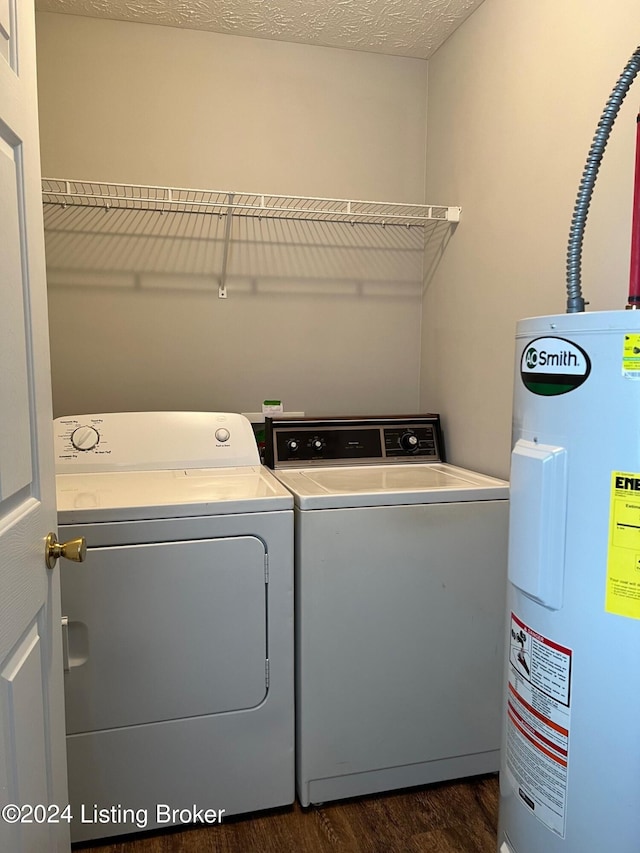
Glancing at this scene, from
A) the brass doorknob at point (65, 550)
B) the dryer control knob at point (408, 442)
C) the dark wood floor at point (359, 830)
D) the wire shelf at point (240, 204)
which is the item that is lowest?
the dark wood floor at point (359, 830)

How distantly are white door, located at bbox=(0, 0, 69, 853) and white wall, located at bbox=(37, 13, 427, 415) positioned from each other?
126 centimetres

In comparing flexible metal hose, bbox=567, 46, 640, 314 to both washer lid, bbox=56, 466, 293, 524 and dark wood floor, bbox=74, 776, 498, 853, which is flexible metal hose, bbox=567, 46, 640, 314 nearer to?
washer lid, bbox=56, 466, 293, 524

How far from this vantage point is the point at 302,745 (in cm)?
173

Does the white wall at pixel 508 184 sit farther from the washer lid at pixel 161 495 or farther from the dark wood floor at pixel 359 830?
the dark wood floor at pixel 359 830

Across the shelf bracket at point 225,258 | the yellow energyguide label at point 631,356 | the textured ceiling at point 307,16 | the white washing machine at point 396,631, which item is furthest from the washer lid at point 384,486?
the textured ceiling at point 307,16

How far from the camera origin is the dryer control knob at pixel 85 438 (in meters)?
2.02

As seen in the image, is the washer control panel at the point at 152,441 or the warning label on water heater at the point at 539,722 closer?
the warning label on water heater at the point at 539,722

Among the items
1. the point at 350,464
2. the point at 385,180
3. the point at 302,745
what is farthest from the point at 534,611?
the point at 385,180

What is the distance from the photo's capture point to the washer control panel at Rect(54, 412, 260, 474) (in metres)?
2.01

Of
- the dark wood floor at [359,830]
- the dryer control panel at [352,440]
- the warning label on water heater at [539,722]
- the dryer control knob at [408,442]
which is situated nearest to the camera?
the warning label on water heater at [539,722]

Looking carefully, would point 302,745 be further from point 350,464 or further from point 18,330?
point 18,330

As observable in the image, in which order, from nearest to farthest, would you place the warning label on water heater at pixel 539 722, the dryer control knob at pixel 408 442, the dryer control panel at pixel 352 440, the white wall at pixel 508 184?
the warning label on water heater at pixel 539 722 < the white wall at pixel 508 184 < the dryer control panel at pixel 352 440 < the dryer control knob at pixel 408 442

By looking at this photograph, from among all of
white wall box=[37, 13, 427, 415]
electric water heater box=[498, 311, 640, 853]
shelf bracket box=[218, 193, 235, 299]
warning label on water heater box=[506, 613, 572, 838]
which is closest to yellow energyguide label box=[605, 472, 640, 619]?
electric water heater box=[498, 311, 640, 853]

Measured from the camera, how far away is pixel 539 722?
1.07 m
